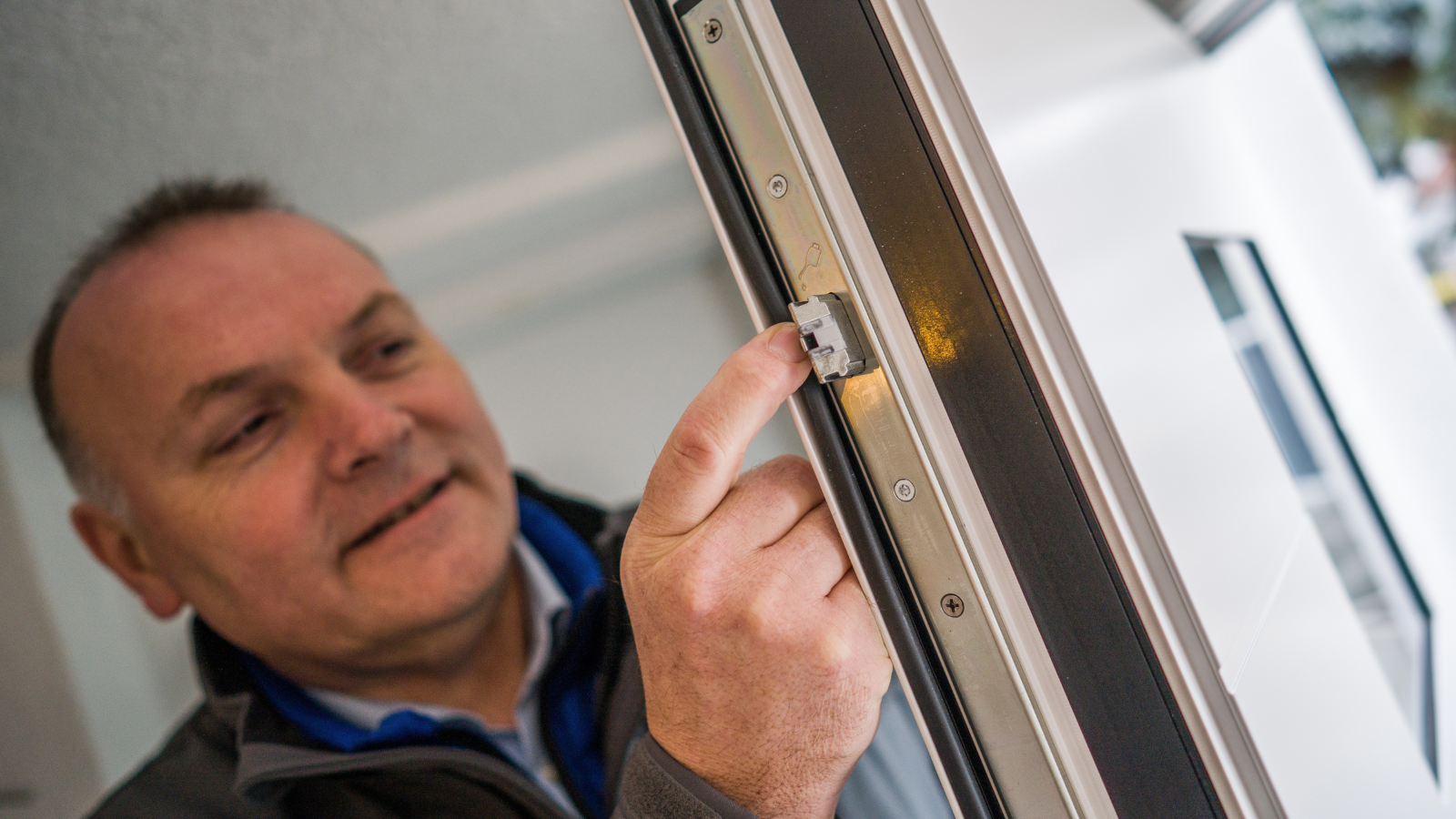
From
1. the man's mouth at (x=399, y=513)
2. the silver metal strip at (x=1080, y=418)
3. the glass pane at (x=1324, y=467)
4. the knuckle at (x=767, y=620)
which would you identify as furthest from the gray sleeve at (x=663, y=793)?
the glass pane at (x=1324, y=467)

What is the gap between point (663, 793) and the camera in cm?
50

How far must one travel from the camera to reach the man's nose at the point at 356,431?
87 centimetres

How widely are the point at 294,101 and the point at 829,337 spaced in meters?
0.97

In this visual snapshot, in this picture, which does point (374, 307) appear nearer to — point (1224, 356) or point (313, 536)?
point (313, 536)

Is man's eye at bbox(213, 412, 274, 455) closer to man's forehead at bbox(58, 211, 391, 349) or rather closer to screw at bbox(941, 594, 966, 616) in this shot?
man's forehead at bbox(58, 211, 391, 349)

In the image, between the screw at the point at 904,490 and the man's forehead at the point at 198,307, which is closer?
the screw at the point at 904,490

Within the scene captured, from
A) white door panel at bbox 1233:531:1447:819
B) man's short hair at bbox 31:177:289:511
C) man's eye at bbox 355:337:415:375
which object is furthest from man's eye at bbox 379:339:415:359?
white door panel at bbox 1233:531:1447:819

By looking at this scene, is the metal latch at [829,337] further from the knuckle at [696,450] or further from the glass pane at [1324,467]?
the glass pane at [1324,467]

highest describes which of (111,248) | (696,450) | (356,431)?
(111,248)

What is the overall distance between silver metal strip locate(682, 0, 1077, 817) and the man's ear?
3.48ft

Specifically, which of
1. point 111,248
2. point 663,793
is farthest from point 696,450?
point 111,248

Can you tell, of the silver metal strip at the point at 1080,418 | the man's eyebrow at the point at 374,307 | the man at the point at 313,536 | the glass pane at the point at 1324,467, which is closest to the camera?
the silver metal strip at the point at 1080,418

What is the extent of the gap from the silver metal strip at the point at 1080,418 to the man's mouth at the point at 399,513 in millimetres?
738

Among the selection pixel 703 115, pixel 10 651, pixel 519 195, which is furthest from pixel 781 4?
pixel 10 651
